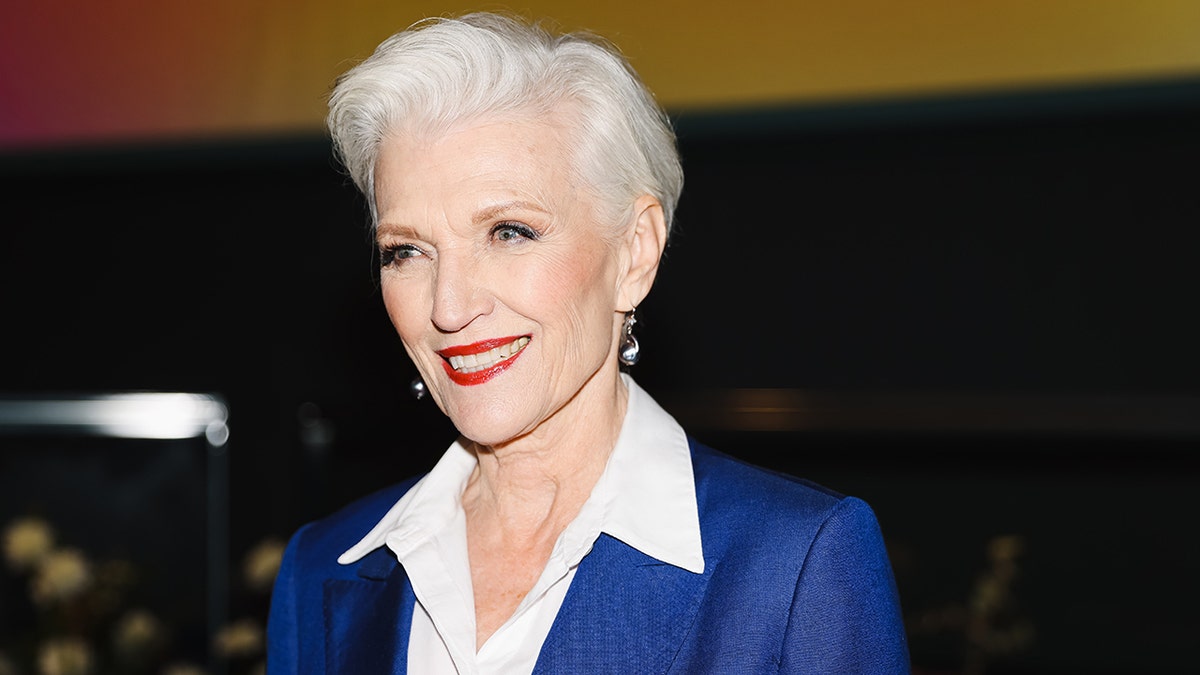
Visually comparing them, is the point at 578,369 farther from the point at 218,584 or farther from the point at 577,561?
the point at 218,584

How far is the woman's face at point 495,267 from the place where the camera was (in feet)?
4.57

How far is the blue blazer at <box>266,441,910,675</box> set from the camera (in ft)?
4.44

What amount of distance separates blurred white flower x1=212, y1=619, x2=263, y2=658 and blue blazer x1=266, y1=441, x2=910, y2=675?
6.36ft

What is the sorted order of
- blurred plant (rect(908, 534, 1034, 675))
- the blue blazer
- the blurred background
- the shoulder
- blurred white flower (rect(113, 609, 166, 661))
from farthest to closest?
blurred white flower (rect(113, 609, 166, 661)) → blurred plant (rect(908, 534, 1034, 675)) → the blurred background → the shoulder → the blue blazer

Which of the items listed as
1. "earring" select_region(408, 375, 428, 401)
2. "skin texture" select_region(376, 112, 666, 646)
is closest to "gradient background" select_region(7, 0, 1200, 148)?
"earring" select_region(408, 375, 428, 401)

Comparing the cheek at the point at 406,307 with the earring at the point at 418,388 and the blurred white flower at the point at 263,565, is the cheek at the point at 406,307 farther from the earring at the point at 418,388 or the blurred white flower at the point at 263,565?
the blurred white flower at the point at 263,565

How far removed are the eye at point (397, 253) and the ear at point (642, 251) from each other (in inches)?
9.8

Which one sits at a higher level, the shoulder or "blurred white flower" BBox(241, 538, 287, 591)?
the shoulder

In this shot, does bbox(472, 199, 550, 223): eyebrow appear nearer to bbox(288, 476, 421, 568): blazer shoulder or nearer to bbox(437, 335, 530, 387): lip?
bbox(437, 335, 530, 387): lip

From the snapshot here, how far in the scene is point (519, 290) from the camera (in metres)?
1.41

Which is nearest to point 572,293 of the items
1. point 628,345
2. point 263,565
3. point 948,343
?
point 628,345

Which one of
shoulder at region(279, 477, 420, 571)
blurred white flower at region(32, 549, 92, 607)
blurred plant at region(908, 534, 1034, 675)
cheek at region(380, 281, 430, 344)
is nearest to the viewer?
cheek at region(380, 281, 430, 344)

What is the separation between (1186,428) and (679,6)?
1.57 m

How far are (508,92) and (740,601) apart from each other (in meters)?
0.61
